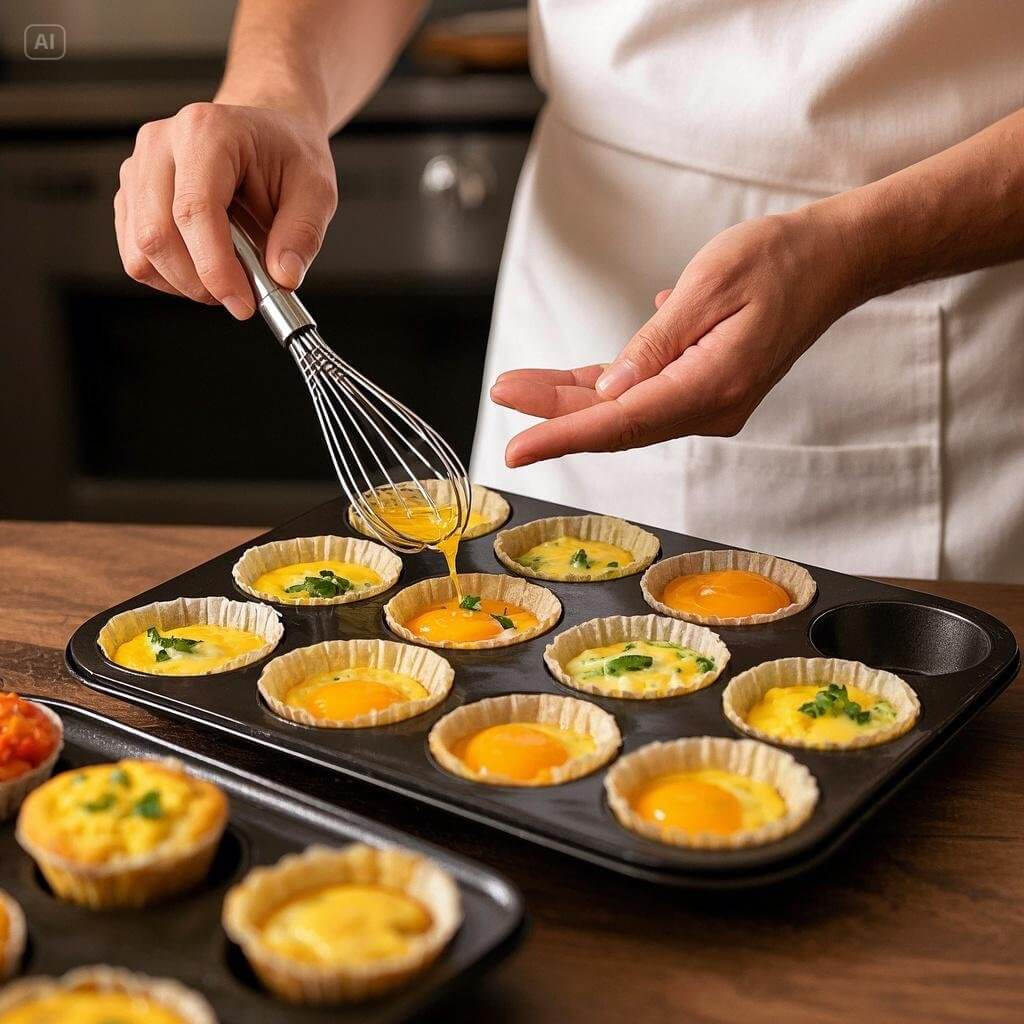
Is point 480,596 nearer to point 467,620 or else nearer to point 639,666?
point 467,620

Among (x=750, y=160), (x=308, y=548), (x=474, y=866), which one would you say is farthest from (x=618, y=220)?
(x=474, y=866)

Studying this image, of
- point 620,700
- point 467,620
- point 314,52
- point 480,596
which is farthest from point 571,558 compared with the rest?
point 314,52

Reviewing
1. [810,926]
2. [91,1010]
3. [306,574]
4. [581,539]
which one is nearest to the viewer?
[91,1010]

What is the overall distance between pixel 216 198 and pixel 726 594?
42.9 inches

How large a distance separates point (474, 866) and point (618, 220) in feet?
5.92

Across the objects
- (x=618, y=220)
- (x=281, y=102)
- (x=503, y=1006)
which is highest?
(x=281, y=102)

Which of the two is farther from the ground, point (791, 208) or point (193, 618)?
point (791, 208)

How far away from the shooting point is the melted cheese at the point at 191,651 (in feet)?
7.13

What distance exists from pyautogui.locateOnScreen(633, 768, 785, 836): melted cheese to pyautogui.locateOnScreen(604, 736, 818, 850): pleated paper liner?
0.04ft

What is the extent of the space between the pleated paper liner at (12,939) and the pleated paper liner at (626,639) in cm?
86

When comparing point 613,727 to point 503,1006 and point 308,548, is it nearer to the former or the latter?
point 503,1006

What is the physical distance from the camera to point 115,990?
4.54ft

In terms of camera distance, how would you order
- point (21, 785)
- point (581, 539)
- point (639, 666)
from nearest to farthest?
point (21, 785), point (639, 666), point (581, 539)

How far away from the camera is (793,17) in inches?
105
